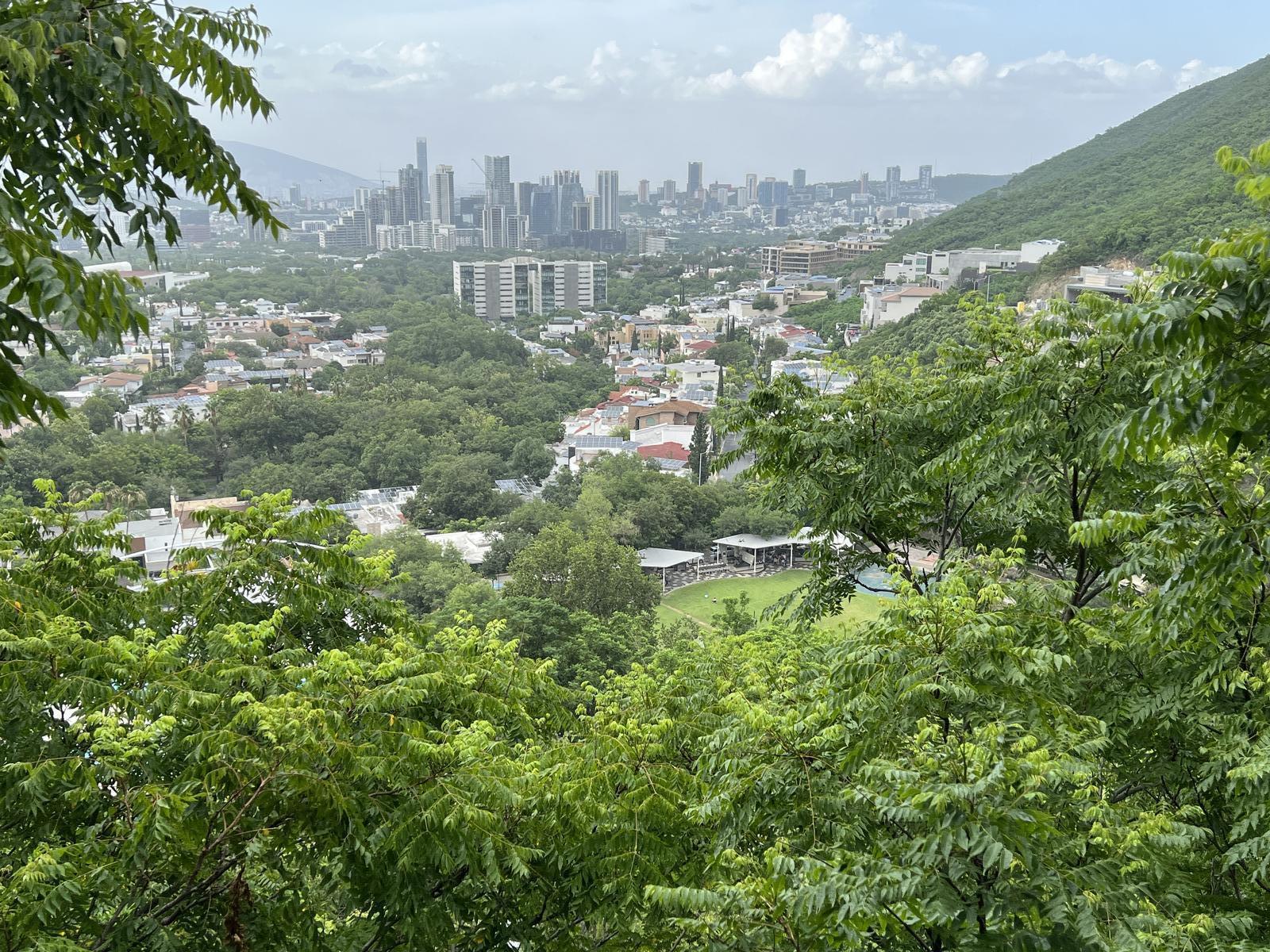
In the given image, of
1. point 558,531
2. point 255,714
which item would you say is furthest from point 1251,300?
point 558,531

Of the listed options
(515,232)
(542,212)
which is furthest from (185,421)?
(542,212)

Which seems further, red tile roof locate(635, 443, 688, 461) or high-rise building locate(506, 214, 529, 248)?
high-rise building locate(506, 214, 529, 248)

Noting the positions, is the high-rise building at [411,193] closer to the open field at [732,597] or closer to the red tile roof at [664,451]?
the red tile roof at [664,451]

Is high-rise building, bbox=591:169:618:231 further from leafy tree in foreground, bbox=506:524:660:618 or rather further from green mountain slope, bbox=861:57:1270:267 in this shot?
leafy tree in foreground, bbox=506:524:660:618

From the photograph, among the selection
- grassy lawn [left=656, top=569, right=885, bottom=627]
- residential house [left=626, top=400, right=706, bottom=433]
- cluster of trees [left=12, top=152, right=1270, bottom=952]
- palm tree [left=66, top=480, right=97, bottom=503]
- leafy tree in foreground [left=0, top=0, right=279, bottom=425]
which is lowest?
grassy lawn [left=656, top=569, right=885, bottom=627]

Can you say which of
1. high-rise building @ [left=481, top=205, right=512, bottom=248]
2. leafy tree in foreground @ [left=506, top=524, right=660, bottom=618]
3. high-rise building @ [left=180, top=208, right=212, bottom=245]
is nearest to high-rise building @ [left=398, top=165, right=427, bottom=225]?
high-rise building @ [left=481, top=205, right=512, bottom=248]

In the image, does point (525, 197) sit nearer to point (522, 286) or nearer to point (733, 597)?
point (522, 286)
